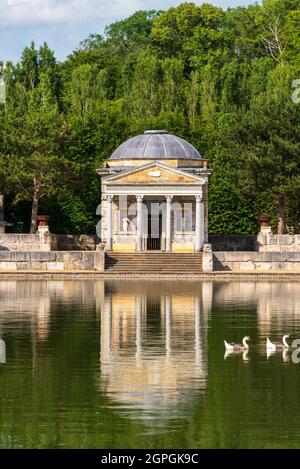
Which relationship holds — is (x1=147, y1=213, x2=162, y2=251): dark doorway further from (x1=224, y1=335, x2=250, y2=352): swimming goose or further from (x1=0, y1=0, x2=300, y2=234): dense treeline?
(x1=224, y1=335, x2=250, y2=352): swimming goose

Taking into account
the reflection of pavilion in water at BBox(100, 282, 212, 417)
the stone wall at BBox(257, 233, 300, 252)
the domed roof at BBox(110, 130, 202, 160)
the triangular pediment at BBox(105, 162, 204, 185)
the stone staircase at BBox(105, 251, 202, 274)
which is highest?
the domed roof at BBox(110, 130, 202, 160)

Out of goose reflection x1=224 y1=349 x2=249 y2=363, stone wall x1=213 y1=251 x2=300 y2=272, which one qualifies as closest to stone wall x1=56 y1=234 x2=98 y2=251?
stone wall x1=213 y1=251 x2=300 y2=272

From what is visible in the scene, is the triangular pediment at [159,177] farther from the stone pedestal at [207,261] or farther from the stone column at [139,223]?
the stone pedestal at [207,261]

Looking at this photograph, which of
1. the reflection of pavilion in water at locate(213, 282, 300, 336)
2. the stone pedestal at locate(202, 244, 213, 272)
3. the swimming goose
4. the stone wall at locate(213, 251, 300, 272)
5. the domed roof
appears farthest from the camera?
the domed roof

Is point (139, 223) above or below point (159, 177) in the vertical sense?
below

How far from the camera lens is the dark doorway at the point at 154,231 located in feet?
275

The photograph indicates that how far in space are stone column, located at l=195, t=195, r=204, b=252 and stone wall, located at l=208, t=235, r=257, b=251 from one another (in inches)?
188

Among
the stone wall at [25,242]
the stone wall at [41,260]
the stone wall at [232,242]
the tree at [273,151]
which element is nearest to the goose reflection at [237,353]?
the stone wall at [41,260]

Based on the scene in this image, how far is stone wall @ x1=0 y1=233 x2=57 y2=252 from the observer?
3164 inches

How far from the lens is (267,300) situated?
55312mm

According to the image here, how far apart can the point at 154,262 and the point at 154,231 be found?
848 cm

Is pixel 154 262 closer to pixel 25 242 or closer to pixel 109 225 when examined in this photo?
pixel 109 225

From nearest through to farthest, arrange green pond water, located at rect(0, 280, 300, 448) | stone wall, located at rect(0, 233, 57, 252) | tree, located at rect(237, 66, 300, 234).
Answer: green pond water, located at rect(0, 280, 300, 448) < stone wall, located at rect(0, 233, 57, 252) < tree, located at rect(237, 66, 300, 234)

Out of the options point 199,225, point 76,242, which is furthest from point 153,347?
point 76,242
